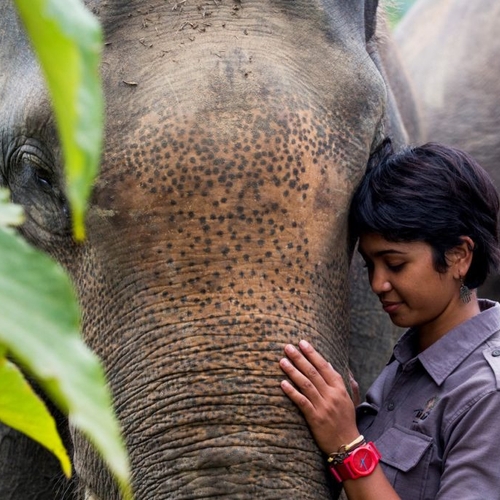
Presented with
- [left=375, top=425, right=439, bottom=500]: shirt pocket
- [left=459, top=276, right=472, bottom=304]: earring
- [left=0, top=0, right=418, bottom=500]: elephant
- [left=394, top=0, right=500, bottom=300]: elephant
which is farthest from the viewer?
[left=394, top=0, right=500, bottom=300]: elephant

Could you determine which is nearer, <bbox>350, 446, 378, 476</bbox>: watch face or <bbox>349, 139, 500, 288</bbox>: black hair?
<bbox>350, 446, 378, 476</bbox>: watch face

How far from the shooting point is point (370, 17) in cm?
249

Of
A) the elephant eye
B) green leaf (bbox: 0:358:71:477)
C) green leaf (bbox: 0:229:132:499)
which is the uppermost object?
green leaf (bbox: 0:229:132:499)

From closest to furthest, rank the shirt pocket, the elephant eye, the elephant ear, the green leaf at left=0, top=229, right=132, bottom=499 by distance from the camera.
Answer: the green leaf at left=0, top=229, right=132, bottom=499
the shirt pocket
the elephant eye
the elephant ear

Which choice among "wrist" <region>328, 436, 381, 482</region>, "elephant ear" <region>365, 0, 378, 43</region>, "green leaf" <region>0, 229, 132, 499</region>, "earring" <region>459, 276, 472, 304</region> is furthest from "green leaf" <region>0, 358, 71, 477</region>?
"elephant ear" <region>365, 0, 378, 43</region>

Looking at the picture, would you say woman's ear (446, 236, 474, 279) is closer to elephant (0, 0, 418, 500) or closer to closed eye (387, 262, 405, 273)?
closed eye (387, 262, 405, 273)

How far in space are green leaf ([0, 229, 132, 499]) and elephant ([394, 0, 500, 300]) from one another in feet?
16.4

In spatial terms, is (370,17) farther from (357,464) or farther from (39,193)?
(357,464)

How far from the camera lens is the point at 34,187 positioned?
2.12 m

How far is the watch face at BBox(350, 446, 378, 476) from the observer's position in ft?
5.70

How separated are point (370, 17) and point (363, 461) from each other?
1.23 meters

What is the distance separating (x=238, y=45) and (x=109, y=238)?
454 mm

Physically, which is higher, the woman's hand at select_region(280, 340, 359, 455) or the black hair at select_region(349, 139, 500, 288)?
the black hair at select_region(349, 139, 500, 288)

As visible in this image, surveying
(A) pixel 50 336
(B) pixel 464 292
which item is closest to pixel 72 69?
(A) pixel 50 336
